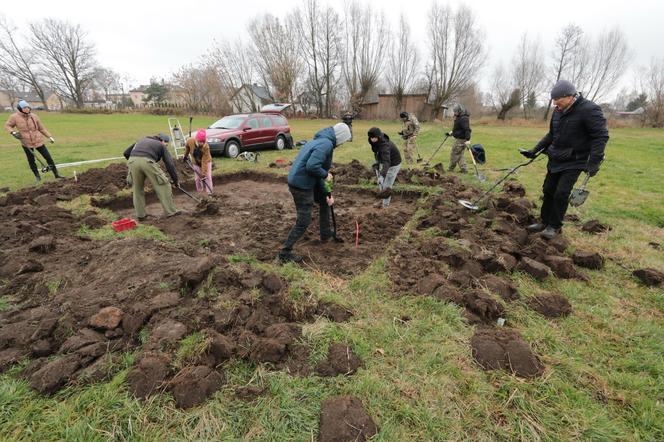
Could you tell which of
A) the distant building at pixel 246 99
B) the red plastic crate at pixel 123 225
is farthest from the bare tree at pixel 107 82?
the red plastic crate at pixel 123 225

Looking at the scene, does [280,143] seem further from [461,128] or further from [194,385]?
[194,385]

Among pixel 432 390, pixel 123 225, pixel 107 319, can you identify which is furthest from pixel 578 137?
pixel 123 225

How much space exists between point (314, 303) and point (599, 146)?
146 inches

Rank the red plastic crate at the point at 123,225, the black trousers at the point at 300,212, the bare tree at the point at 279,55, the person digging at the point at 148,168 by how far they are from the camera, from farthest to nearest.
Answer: the bare tree at the point at 279,55 → the person digging at the point at 148,168 → the red plastic crate at the point at 123,225 → the black trousers at the point at 300,212

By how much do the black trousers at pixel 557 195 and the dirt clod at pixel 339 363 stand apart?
3.54 meters

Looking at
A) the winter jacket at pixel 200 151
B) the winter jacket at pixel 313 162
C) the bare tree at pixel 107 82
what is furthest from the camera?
the bare tree at pixel 107 82

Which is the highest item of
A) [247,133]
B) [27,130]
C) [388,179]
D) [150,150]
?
[27,130]

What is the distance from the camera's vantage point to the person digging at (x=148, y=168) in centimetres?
538

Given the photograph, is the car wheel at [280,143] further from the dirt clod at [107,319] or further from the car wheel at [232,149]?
the dirt clod at [107,319]

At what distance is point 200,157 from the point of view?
24.3ft

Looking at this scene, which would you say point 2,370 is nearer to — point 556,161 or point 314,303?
point 314,303

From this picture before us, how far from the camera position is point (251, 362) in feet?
7.86

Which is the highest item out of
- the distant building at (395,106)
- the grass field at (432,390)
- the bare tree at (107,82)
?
the bare tree at (107,82)

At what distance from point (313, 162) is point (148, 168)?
131 inches
